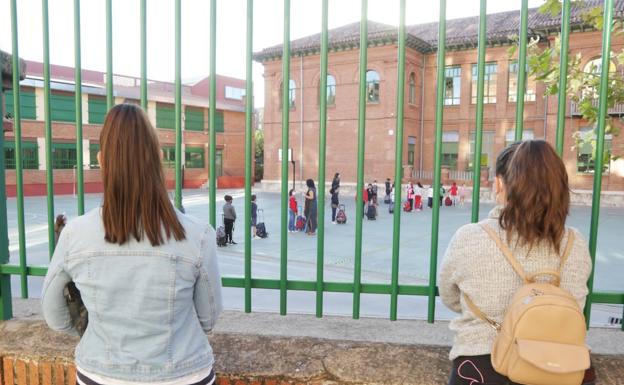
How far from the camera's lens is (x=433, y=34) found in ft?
105

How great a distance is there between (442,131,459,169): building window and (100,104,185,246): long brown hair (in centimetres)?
2953

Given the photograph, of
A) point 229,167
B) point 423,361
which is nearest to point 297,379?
point 423,361

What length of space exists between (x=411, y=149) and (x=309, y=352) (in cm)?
2923

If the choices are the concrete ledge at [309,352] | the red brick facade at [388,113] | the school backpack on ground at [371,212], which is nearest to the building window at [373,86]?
the red brick facade at [388,113]

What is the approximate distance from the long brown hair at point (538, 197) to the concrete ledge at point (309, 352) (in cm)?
76

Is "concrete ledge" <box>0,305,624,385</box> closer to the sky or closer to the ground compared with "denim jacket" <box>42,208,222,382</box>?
closer to the ground

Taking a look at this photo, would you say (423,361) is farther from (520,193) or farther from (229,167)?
(229,167)

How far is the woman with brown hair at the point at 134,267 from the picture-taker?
59.7 inches

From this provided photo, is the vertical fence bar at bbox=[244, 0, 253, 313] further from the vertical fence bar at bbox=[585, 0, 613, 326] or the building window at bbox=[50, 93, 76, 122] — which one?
the building window at bbox=[50, 93, 76, 122]

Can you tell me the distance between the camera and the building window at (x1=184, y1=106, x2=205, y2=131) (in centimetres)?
3631

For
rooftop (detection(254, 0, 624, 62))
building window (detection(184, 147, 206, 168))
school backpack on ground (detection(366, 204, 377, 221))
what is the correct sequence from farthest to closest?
building window (detection(184, 147, 206, 168)) → rooftop (detection(254, 0, 624, 62)) → school backpack on ground (detection(366, 204, 377, 221))

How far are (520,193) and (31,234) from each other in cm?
1605

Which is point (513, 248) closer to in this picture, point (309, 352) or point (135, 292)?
point (309, 352)

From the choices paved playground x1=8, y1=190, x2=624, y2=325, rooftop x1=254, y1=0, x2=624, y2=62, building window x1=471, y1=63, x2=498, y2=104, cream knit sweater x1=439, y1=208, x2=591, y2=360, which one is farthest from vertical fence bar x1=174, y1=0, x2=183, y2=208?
building window x1=471, y1=63, x2=498, y2=104
